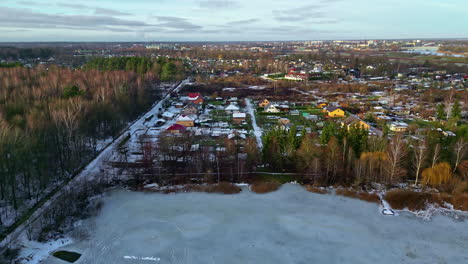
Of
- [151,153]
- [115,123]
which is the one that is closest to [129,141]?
[115,123]

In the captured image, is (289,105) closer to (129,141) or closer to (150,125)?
(150,125)

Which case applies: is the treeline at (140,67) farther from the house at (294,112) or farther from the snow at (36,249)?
the snow at (36,249)

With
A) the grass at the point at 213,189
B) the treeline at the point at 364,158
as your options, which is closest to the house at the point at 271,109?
the treeline at the point at 364,158

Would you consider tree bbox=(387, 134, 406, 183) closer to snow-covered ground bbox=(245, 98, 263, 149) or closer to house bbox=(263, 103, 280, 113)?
snow-covered ground bbox=(245, 98, 263, 149)

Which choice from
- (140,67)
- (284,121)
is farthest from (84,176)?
(140,67)

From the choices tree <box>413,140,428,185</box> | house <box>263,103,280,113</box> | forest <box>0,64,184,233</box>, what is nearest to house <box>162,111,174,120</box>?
forest <box>0,64,184,233</box>

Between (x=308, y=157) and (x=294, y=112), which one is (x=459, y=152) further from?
(x=294, y=112)
